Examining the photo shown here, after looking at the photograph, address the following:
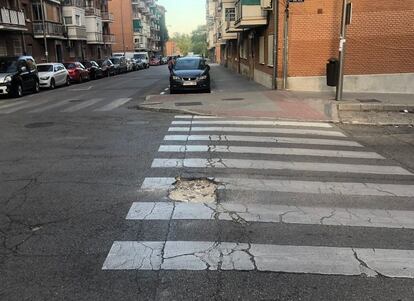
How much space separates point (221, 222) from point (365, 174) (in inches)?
123

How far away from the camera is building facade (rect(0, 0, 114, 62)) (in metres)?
35.4

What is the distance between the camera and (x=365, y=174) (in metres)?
7.31

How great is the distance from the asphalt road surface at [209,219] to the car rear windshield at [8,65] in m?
14.1

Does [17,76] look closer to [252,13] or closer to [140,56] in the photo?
[252,13]

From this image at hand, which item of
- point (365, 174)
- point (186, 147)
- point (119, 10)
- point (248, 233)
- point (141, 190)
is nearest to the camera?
point (248, 233)

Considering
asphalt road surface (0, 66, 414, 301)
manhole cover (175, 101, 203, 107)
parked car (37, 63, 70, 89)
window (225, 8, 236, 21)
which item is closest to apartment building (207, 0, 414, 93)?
manhole cover (175, 101, 203, 107)

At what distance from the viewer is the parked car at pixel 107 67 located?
41.7m

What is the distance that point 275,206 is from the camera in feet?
18.8

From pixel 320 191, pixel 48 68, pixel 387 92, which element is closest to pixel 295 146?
pixel 320 191

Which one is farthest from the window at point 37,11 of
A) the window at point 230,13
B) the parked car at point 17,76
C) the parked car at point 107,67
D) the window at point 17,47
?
the parked car at point 17,76

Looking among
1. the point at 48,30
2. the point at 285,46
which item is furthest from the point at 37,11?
the point at 285,46

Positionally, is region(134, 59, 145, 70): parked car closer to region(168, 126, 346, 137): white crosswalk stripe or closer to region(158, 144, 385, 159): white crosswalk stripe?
region(168, 126, 346, 137): white crosswalk stripe

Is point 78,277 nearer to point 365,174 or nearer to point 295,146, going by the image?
point 365,174

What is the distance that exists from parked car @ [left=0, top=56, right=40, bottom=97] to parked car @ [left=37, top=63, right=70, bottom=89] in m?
1.97
